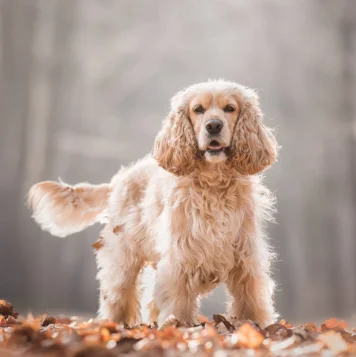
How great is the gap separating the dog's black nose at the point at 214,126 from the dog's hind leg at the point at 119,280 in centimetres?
113

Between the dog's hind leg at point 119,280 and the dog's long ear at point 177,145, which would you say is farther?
the dog's hind leg at point 119,280

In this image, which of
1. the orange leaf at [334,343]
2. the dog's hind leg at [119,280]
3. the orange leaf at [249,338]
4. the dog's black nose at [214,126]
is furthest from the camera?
the dog's hind leg at [119,280]

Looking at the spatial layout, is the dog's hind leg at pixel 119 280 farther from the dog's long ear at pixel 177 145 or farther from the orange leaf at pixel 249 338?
the orange leaf at pixel 249 338

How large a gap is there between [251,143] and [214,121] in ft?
0.93

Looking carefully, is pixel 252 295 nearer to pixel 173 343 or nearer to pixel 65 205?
pixel 173 343

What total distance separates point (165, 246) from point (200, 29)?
5.36 m

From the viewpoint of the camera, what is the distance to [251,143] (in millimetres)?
3201

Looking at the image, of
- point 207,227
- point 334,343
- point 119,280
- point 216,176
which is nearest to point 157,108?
point 119,280

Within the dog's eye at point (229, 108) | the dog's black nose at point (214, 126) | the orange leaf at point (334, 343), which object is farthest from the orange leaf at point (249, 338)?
the dog's eye at point (229, 108)

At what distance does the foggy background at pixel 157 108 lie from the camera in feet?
23.0

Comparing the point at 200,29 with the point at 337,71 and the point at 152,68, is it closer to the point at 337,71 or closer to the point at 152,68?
the point at 152,68

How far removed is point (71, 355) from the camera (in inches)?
75.1

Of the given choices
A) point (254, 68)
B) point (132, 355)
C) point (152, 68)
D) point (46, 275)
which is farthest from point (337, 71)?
point (132, 355)

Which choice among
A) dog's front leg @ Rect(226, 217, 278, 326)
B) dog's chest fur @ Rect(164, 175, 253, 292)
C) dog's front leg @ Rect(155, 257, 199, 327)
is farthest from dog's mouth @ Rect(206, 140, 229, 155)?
dog's front leg @ Rect(155, 257, 199, 327)
